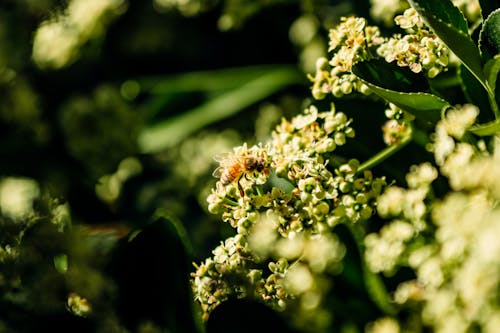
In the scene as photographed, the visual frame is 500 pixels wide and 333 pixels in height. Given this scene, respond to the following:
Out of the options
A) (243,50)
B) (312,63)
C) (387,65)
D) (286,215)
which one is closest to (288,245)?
(286,215)

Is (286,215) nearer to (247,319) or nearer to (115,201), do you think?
(247,319)

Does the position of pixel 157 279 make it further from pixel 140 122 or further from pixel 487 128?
pixel 140 122

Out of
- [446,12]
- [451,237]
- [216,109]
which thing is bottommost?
[451,237]

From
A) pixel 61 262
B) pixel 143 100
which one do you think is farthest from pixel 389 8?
pixel 143 100

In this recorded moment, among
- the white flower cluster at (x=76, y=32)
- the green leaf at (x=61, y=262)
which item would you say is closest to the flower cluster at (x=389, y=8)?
the green leaf at (x=61, y=262)

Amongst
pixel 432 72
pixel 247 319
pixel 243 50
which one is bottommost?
pixel 247 319

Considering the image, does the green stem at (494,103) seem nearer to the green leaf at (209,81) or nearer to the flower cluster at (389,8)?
the flower cluster at (389,8)
